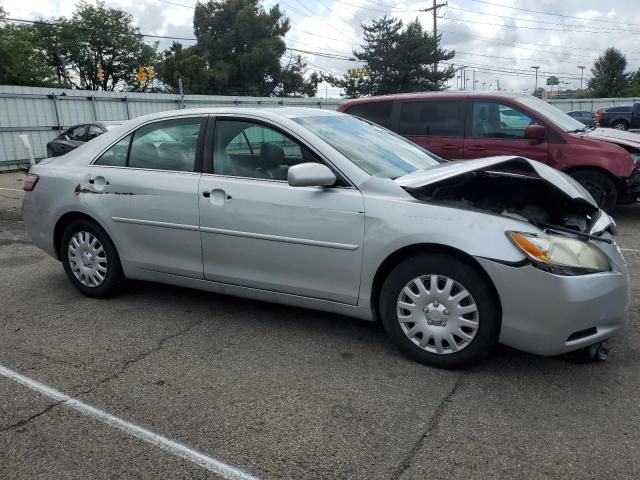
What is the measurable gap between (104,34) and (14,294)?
2095 inches

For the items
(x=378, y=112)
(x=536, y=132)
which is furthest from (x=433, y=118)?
(x=536, y=132)

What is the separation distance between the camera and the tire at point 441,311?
3.07 metres

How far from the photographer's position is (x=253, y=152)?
3906 millimetres

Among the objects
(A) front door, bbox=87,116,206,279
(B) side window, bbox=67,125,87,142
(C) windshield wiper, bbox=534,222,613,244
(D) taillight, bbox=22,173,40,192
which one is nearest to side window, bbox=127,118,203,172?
(A) front door, bbox=87,116,206,279

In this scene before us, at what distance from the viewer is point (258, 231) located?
3.68 metres

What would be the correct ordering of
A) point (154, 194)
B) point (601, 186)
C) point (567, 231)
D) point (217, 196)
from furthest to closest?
point (601, 186) < point (154, 194) < point (217, 196) < point (567, 231)

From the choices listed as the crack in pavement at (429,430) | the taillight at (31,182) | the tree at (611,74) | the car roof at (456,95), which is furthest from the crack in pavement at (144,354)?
the tree at (611,74)

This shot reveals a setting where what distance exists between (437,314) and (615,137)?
6.00 metres

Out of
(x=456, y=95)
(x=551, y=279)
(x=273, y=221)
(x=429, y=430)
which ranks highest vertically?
(x=456, y=95)

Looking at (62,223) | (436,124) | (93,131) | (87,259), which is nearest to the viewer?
(87,259)

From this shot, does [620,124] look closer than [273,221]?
No

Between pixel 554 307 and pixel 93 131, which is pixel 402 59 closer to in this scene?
pixel 93 131

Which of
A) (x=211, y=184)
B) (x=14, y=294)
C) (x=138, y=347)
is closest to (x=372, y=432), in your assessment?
(x=138, y=347)

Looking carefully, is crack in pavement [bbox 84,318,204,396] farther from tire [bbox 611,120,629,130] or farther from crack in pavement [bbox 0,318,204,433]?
tire [bbox 611,120,629,130]
